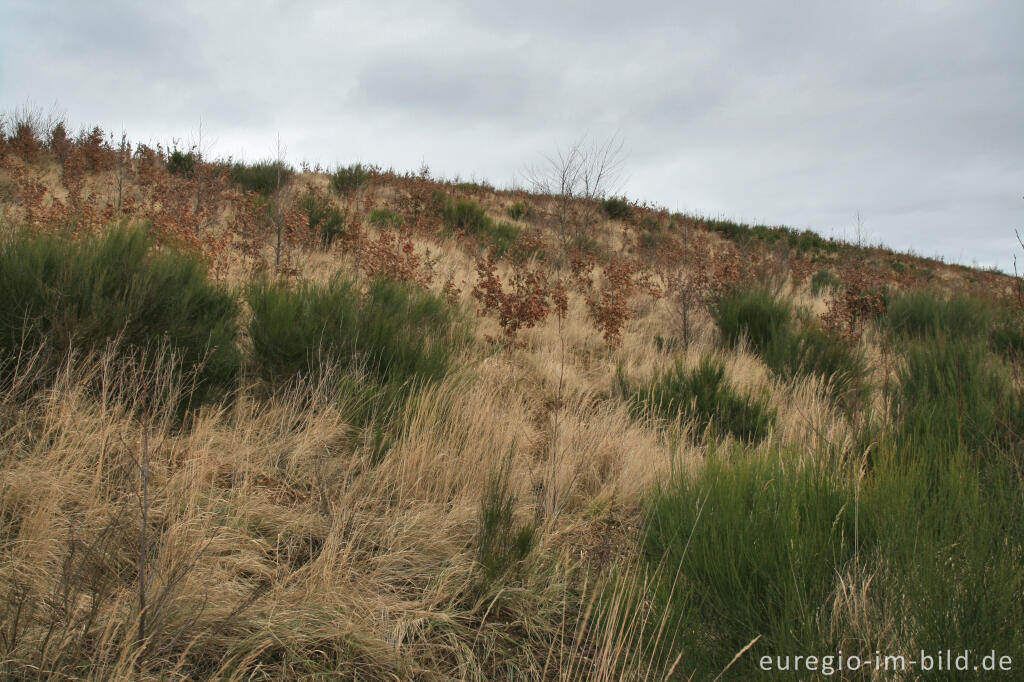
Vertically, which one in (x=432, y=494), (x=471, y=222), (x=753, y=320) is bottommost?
(x=432, y=494)

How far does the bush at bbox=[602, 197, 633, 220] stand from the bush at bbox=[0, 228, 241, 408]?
1510 cm

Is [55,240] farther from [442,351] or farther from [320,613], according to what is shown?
[320,613]

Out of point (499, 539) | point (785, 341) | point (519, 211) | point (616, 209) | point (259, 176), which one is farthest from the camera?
point (616, 209)

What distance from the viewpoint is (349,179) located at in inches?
530

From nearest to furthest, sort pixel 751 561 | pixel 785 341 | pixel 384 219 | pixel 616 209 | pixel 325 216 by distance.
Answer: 1. pixel 751 561
2. pixel 785 341
3. pixel 325 216
4. pixel 384 219
5. pixel 616 209

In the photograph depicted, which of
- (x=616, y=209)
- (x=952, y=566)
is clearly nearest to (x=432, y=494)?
(x=952, y=566)

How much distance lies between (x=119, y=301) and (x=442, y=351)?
2.06m

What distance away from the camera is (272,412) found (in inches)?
123

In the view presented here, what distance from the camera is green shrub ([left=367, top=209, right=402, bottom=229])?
1019 centimetres

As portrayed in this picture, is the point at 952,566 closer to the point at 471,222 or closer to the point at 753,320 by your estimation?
the point at 753,320

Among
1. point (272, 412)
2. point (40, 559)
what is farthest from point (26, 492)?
point (272, 412)

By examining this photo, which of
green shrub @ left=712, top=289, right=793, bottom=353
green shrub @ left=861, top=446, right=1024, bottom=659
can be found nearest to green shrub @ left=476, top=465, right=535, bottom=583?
green shrub @ left=861, top=446, right=1024, bottom=659

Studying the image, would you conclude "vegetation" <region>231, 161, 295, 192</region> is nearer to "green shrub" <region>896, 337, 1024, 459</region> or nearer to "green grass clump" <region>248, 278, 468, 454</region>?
"green grass clump" <region>248, 278, 468, 454</region>

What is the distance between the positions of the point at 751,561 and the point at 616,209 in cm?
1679
